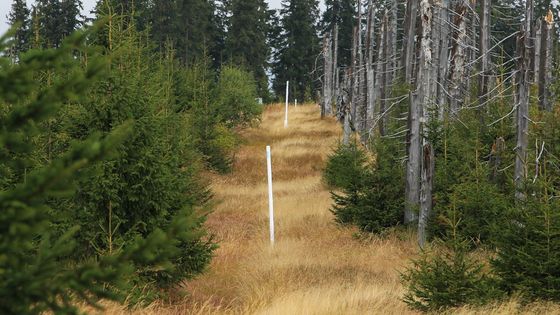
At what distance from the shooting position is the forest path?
→ 7641 mm

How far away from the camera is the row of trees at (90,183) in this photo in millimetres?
2043

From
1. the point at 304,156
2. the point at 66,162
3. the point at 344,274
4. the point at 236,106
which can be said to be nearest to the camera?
the point at 66,162

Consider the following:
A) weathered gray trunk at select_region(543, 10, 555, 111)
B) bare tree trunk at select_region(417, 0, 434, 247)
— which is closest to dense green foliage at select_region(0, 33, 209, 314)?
bare tree trunk at select_region(417, 0, 434, 247)

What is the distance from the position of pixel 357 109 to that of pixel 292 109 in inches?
711

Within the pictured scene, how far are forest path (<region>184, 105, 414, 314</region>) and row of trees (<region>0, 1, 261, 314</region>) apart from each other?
761 millimetres

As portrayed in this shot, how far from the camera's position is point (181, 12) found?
59.1 m

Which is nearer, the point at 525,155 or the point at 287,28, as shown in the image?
the point at 525,155

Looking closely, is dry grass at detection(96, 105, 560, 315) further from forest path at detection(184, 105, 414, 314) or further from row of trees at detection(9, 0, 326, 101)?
row of trees at detection(9, 0, 326, 101)

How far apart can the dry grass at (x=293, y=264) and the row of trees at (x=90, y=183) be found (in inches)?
27.9

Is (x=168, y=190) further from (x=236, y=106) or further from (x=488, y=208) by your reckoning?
(x=236, y=106)

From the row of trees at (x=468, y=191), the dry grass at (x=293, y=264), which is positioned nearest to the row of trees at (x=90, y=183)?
the dry grass at (x=293, y=264)

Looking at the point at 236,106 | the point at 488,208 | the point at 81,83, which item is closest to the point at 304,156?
the point at 236,106

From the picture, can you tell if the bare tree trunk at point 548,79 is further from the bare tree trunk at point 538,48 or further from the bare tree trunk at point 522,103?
the bare tree trunk at point 522,103

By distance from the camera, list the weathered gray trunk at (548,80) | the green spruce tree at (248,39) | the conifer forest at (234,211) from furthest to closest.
A: the green spruce tree at (248,39), the weathered gray trunk at (548,80), the conifer forest at (234,211)
